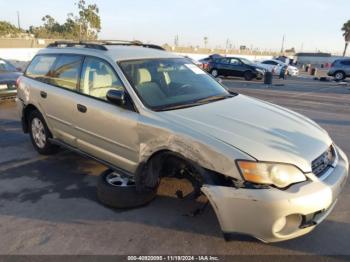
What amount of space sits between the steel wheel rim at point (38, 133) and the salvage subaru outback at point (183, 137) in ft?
0.11

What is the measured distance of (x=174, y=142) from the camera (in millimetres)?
3150

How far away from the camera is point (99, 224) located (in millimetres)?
3469

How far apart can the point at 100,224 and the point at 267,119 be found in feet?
6.64

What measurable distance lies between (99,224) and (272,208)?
1768mm

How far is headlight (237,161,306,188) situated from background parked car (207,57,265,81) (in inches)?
783

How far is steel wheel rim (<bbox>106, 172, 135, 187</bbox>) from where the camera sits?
13.1 ft

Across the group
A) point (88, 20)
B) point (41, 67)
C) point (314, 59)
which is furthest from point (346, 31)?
point (41, 67)

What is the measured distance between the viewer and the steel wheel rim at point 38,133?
5293 millimetres

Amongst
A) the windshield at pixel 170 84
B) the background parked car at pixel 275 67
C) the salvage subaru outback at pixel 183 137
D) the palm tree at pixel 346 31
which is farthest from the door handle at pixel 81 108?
the palm tree at pixel 346 31

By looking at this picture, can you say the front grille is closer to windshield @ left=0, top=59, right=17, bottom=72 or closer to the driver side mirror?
the driver side mirror

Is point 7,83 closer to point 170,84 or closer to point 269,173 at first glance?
point 170,84

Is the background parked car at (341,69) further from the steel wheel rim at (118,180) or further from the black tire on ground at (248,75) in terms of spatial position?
the steel wheel rim at (118,180)

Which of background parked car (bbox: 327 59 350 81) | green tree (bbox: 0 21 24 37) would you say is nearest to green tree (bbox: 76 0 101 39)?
green tree (bbox: 0 21 24 37)

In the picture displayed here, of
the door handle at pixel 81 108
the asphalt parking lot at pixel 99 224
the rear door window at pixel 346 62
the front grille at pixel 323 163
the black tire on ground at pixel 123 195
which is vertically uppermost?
the door handle at pixel 81 108
